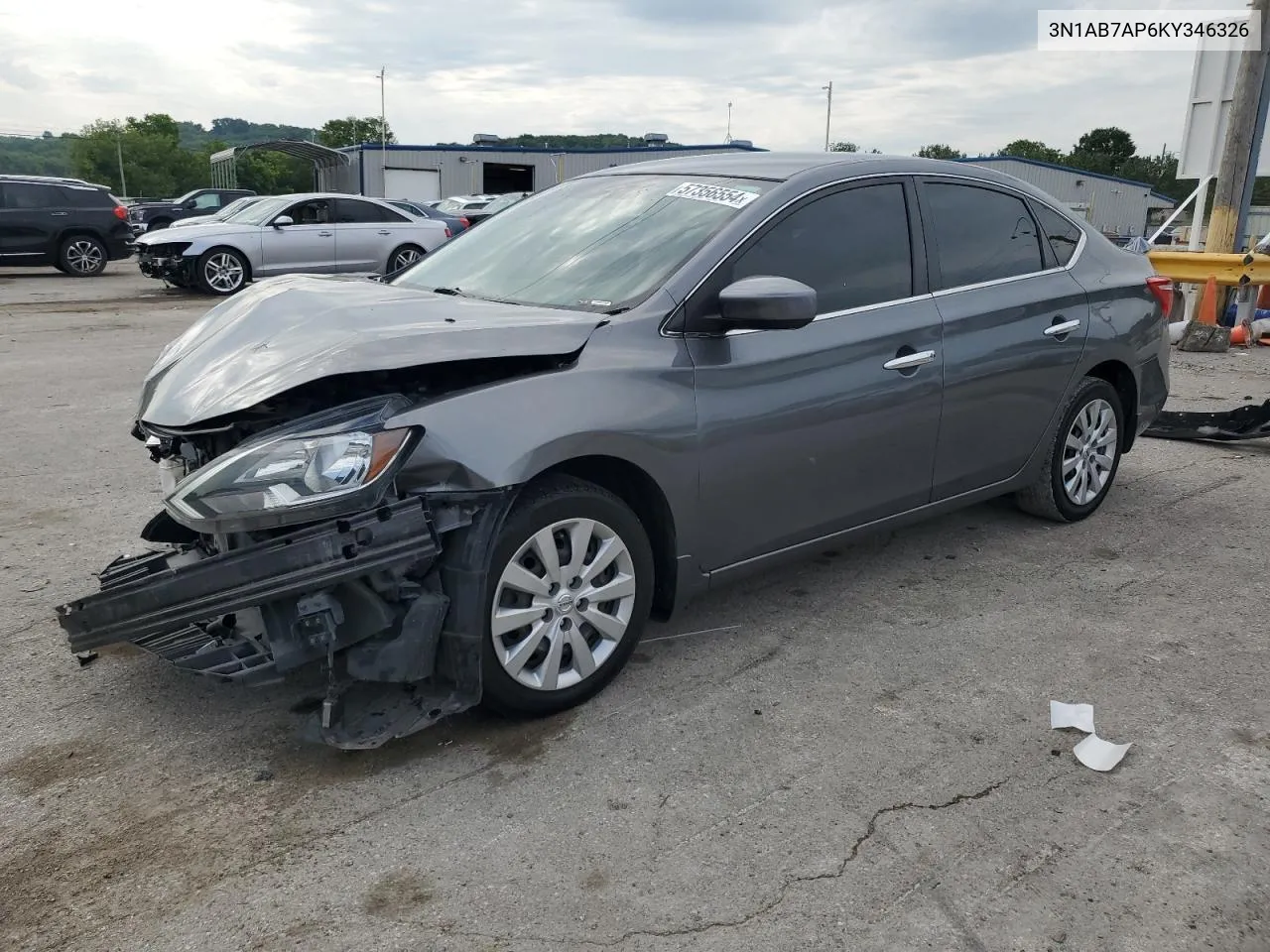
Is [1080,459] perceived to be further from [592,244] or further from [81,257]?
[81,257]

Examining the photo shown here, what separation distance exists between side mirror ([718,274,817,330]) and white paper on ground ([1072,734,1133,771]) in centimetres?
159

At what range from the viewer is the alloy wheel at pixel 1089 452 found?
5070 millimetres

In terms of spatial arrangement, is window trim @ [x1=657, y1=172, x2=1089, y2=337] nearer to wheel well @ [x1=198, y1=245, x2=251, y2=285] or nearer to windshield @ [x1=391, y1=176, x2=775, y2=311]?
windshield @ [x1=391, y1=176, x2=775, y2=311]

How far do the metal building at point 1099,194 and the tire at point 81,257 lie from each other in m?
41.1

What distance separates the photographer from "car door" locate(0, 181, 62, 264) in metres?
17.5

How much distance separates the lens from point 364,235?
16.1m

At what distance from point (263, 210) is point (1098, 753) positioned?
15586 mm

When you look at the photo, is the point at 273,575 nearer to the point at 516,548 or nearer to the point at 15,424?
the point at 516,548

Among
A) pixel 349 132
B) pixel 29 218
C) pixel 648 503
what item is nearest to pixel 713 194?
pixel 648 503

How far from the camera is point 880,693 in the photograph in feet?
11.5

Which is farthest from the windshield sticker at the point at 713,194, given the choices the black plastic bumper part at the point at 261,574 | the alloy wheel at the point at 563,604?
the black plastic bumper part at the point at 261,574

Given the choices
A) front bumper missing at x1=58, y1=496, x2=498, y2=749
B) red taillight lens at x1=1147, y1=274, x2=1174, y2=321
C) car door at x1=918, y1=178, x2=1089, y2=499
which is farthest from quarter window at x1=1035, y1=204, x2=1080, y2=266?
front bumper missing at x1=58, y1=496, x2=498, y2=749

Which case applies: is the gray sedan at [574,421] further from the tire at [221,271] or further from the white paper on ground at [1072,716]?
the tire at [221,271]

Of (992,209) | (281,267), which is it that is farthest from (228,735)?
(281,267)
